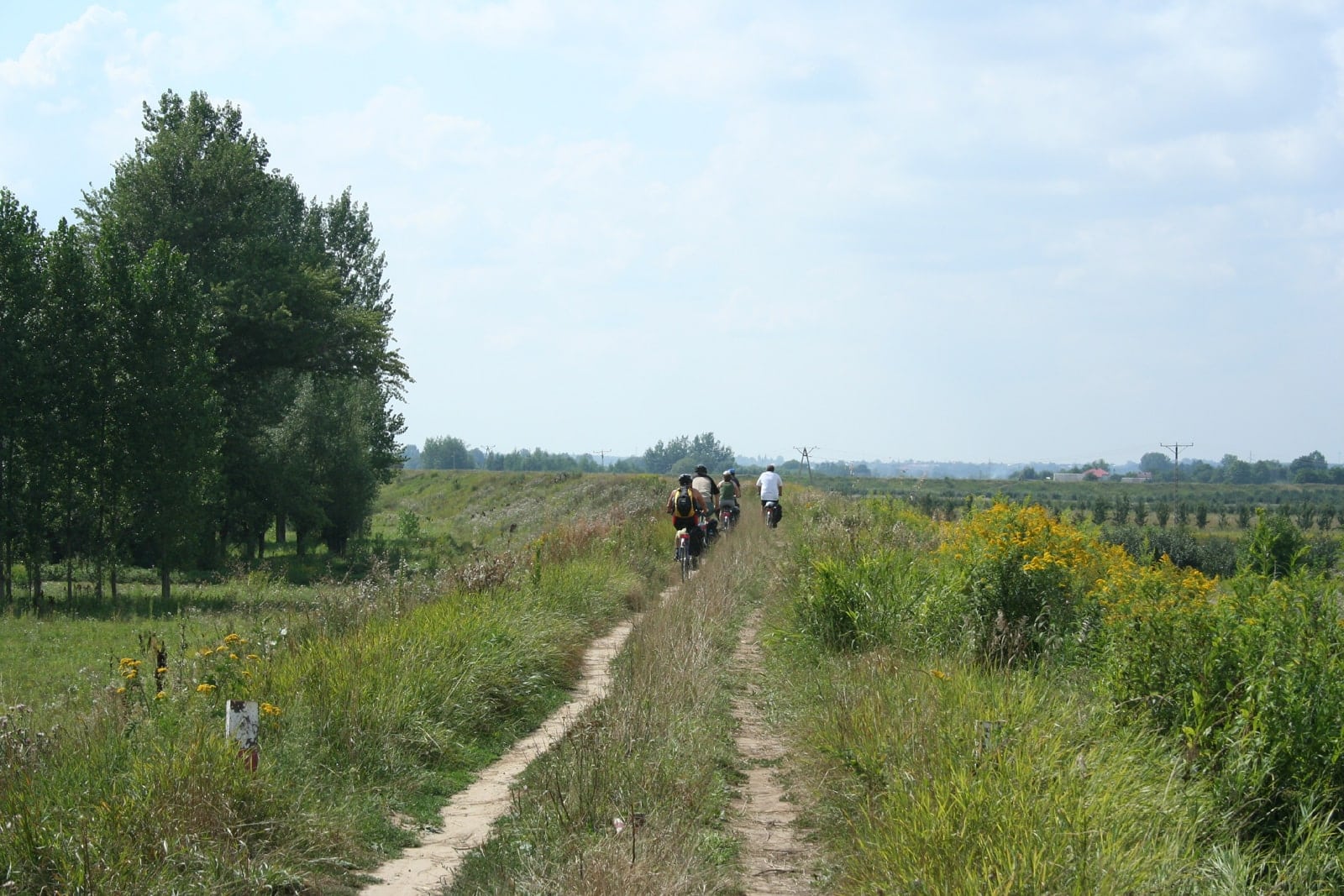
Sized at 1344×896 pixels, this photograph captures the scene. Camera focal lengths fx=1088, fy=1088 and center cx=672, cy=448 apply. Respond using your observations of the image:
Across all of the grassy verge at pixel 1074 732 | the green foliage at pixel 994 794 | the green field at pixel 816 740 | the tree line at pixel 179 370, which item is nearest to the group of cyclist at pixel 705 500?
the green field at pixel 816 740

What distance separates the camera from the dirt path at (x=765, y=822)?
5.68 meters

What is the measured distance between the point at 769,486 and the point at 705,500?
377 centimetres

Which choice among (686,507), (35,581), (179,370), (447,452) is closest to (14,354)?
(179,370)

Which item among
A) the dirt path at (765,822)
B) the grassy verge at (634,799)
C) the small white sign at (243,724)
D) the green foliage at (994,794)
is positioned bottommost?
the dirt path at (765,822)

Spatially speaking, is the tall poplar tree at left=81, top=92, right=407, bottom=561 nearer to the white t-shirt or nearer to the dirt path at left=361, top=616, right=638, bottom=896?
the white t-shirt

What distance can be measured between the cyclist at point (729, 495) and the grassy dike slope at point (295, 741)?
31.6 feet

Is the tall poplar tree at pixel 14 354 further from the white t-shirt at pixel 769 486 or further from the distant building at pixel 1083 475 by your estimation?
the distant building at pixel 1083 475

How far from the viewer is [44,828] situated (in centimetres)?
500

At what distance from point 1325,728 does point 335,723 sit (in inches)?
232

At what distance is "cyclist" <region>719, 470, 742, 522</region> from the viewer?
22.3m

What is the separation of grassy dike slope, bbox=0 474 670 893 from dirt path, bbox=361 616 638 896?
13 centimetres

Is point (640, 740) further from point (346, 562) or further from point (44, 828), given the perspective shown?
point (346, 562)

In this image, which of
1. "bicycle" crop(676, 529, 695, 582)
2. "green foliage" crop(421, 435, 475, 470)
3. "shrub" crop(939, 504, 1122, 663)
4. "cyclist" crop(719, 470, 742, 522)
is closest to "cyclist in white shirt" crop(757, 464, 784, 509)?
"cyclist" crop(719, 470, 742, 522)

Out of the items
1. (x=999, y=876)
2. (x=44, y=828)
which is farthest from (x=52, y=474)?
(x=999, y=876)
